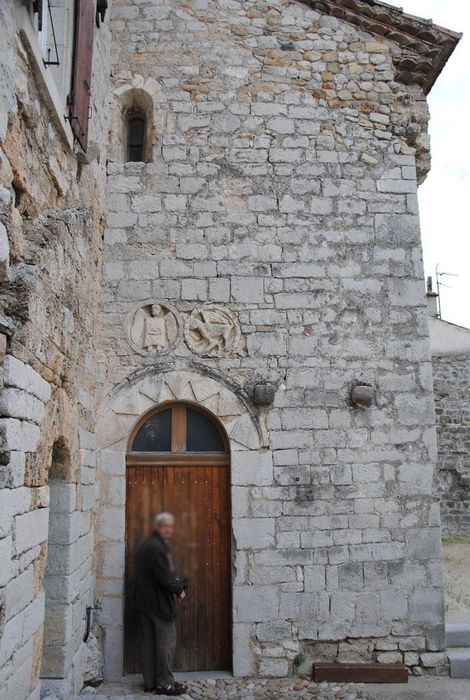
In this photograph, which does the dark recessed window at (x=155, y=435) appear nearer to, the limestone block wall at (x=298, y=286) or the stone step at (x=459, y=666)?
the limestone block wall at (x=298, y=286)

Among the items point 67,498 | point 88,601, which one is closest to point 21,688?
point 67,498

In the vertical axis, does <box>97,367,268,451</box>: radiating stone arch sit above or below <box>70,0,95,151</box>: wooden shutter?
below

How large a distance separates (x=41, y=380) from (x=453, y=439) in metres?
11.1

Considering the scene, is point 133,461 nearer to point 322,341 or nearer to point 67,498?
point 67,498

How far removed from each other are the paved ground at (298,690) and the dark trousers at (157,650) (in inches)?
5.1

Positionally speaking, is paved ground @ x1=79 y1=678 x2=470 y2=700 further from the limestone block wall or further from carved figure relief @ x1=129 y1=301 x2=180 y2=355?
carved figure relief @ x1=129 y1=301 x2=180 y2=355

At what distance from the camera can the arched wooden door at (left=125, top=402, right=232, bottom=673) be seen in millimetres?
5516

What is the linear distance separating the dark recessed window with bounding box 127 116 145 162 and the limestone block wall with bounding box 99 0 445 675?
0.26 m

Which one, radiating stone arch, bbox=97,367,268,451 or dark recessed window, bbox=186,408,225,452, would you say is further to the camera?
dark recessed window, bbox=186,408,225,452

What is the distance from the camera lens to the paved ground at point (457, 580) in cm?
721

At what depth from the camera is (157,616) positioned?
16.6ft

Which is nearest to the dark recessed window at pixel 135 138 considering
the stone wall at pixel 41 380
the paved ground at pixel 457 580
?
the stone wall at pixel 41 380

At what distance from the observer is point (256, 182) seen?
6.23 metres

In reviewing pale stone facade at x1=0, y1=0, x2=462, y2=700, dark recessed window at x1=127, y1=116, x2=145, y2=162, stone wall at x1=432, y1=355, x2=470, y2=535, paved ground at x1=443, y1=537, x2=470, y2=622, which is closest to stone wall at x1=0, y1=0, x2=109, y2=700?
pale stone facade at x1=0, y1=0, x2=462, y2=700
